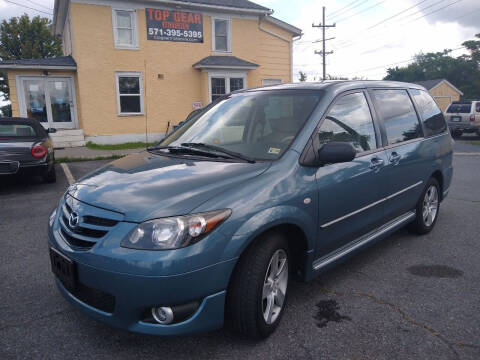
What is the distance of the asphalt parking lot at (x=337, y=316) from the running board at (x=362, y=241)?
336 millimetres

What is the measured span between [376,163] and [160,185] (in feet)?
6.69

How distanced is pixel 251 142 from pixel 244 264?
1.17 m

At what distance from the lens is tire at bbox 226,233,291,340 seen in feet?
8.00

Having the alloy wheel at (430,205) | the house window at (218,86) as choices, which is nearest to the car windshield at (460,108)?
the house window at (218,86)

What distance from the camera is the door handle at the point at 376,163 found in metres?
3.52

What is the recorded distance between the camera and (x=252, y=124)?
3535 millimetres

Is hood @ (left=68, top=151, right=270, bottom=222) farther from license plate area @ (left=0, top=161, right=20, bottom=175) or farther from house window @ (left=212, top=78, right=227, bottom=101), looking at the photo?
house window @ (left=212, top=78, right=227, bottom=101)

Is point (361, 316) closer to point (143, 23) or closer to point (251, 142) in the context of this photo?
point (251, 142)

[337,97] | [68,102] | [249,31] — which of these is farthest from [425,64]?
[337,97]

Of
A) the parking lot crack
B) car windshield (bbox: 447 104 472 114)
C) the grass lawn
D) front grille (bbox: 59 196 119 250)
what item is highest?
car windshield (bbox: 447 104 472 114)

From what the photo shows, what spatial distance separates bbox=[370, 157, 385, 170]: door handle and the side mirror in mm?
669

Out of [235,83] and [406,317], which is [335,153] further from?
[235,83]

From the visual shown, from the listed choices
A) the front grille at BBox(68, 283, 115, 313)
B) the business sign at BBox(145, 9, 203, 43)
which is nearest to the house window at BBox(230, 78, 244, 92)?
the business sign at BBox(145, 9, 203, 43)

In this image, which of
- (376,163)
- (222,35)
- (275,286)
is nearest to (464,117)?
(222,35)
